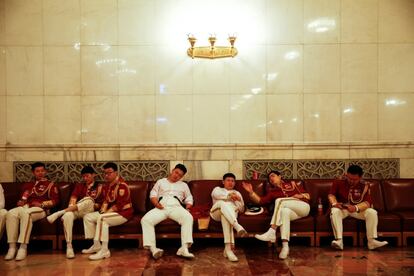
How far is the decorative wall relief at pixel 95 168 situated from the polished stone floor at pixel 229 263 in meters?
1.37

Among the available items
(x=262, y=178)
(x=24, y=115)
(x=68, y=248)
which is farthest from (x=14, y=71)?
(x=262, y=178)

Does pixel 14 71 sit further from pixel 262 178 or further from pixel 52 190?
pixel 262 178

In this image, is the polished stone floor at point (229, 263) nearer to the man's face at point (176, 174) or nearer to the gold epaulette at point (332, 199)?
the gold epaulette at point (332, 199)

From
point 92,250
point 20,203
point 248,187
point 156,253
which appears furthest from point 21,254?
point 248,187

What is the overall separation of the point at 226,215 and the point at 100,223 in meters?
1.67

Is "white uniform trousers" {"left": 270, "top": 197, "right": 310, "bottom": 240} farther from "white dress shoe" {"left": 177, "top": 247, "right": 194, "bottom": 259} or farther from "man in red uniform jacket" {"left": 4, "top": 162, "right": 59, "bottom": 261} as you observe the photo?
"man in red uniform jacket" {"left": 4, "top": 162, "right": 59, "bottom": 261}

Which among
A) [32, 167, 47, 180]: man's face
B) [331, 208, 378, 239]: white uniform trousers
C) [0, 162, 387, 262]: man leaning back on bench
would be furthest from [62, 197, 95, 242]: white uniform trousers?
[331, 208, 378, 239]: white uniform trousers

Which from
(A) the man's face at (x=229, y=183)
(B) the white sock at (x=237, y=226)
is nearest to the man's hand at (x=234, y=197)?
(A) the man's face at (x=229, y=183)

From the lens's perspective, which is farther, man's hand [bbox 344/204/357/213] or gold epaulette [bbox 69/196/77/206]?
gold epaulette [bbox 69/196/77/206]

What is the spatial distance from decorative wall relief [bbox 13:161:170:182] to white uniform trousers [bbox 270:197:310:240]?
6.81 ft

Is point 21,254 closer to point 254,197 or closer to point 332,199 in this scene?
point 254,197

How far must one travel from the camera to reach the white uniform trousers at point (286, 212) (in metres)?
5.65

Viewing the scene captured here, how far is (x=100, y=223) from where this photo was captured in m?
5.59

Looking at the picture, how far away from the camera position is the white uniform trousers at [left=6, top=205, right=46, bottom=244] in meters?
5.57
